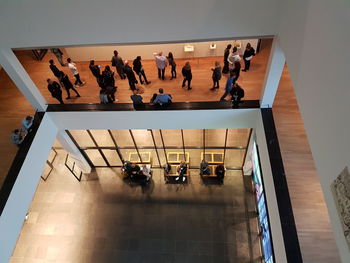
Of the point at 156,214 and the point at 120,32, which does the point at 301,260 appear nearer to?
the point at 156,214

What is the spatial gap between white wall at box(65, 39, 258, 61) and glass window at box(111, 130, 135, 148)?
3.69 metres

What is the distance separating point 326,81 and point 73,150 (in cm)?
1145

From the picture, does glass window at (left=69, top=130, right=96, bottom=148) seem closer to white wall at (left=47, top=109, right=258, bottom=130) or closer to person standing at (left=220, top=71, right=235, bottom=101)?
white wall at (left=47, top=109, right=258, bottom=130)

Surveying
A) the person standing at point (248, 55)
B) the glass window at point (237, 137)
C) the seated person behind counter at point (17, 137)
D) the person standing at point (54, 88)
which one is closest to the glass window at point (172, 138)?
the glass window at point (237, 137)

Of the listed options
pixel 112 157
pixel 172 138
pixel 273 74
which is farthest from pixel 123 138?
pixel 273 74

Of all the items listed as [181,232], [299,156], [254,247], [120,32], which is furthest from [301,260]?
[120,32]

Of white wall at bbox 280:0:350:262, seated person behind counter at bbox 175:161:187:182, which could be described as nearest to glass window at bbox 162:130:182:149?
seated person behind counter at bbox 175:161:187:182

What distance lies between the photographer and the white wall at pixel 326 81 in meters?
3.84

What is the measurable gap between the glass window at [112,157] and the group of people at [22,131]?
4.40m

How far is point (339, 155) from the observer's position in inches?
160

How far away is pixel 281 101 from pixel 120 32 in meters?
6.40

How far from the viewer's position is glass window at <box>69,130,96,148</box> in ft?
39.4

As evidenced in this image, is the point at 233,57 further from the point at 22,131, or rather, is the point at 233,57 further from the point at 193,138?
the point at 22,131

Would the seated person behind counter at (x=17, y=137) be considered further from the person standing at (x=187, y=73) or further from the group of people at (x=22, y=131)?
the person standing at (x=187, y=73)
